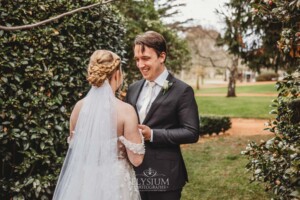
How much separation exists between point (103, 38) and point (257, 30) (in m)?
5.16

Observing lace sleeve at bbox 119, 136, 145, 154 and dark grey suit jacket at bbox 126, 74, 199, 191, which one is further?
dark grey suit jacket at bbox 126, 74, 199, 191

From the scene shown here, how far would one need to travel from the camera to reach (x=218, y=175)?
7.25m

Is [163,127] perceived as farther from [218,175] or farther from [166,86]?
[218,175]

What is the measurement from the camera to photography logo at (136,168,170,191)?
9.52 ft

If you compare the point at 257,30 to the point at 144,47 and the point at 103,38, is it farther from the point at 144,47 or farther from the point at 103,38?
the point at 144,47

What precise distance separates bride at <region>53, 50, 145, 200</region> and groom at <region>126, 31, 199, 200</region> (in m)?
0.15

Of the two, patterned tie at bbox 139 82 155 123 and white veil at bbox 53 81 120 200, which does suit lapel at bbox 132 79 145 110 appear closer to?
patterned tie at bbox 139 82 155 123

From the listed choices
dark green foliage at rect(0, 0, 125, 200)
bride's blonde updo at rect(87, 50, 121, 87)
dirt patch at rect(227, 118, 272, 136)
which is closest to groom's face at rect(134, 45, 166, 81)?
bride's blonde updo at rect(87, 50, 121, 87)

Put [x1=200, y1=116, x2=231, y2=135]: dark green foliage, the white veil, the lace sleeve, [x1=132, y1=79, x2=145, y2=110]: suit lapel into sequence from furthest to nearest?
[x1=200, y1=116, x2=231, y2=135]: dark green foliage
[x1=132, y1=79, x2=145, y2=110]: suit lapel
the white veil
the lace sleeve

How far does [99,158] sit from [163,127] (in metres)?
0.58

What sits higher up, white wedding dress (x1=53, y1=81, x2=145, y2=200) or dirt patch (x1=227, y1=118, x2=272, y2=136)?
white wedding dress (x1=53, y1=81, x2=145, y2=200)

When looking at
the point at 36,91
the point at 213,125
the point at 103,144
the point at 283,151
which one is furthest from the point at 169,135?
the point at 213,125

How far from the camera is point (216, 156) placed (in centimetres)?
905

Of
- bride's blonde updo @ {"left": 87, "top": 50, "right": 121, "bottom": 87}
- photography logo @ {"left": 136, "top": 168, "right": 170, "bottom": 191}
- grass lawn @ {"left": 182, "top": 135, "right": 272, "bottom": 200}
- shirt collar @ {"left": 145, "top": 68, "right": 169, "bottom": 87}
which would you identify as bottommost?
grass lawn @ {"left": 182, "top": 135, "right": 272, "bottom": 200}
